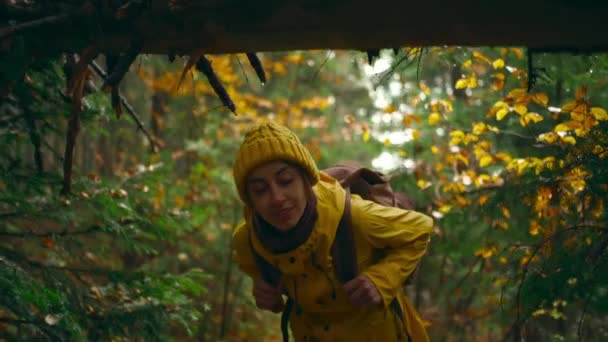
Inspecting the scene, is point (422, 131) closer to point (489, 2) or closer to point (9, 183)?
point (9, 183)

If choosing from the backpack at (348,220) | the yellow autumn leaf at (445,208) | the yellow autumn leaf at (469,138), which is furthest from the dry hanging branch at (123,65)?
the yellow autumn leaf at (445,208)

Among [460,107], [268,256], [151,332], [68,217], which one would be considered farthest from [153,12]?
[460,107]

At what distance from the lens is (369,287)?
3.35 meters

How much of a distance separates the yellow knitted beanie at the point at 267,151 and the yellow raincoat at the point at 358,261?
0.26m

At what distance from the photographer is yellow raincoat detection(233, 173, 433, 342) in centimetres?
346

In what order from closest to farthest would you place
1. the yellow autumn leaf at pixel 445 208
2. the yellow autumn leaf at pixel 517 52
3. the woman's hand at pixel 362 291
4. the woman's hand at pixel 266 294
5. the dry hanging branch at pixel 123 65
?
the dry hanging branch at pixel 123 65 → the woman's hand at pixel 362 291 → the woman's hand at pixel 266 294 → the yellow autumn leaf at pixel 517 52 → the yellow autumn leaf at pixel 445 208

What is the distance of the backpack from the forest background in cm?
75

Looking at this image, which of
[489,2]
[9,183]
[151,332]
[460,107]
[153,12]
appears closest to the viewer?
[489,2]

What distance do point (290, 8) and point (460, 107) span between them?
19.9 feet

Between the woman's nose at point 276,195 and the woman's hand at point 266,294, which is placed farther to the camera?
the woman's hand at point 266,294

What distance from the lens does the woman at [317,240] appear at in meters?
3.44

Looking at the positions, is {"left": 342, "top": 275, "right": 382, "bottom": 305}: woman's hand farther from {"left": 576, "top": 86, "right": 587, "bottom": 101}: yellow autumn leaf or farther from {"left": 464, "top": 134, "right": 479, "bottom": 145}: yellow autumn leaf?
{"left": 464, "top": 134, "right": 479, "bottom": 145}: yellow autumn leaf

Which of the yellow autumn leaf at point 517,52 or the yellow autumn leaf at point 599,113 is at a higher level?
the yellow autumn leaf at point 517,52

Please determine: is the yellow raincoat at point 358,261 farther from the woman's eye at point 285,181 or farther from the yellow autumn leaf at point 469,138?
the yellow autumn leaf at point 469,138
